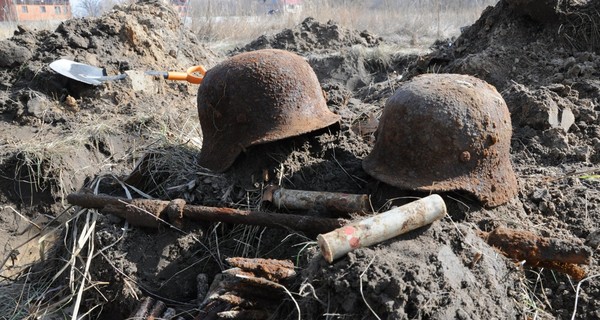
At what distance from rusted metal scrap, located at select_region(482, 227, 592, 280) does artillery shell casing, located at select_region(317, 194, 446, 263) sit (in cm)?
47

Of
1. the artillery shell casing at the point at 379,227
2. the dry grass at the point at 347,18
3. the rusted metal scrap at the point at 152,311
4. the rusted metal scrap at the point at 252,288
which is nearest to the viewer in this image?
the artillery shell casing at the point at 379,227

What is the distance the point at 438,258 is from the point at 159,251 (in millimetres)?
1778

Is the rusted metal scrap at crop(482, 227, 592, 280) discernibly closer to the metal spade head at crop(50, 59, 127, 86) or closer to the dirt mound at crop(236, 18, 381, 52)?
the metal spade head at crop(50, 59, 127, 86)

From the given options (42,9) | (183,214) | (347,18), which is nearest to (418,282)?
(183,214)

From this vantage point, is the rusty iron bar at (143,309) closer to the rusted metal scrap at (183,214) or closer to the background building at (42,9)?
the rusted metal scrap at (183,214)

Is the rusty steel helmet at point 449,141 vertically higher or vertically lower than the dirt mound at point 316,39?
higher

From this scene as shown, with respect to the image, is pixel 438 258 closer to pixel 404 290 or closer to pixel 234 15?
pixel 404 290

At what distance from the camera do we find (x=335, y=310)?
8.17 feet

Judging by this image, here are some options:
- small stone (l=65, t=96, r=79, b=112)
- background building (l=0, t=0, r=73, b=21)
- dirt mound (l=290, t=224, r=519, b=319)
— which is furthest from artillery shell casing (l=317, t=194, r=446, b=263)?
background building (l=0, t=0, r=73, b=21)

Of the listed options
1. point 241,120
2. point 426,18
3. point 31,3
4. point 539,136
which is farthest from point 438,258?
point 31,3

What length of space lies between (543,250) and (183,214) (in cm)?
209

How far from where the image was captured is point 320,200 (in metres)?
3.40

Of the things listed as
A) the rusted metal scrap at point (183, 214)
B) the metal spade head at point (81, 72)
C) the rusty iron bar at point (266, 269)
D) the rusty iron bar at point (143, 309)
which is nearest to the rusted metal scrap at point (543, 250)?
the rusted metal scrap at point (183, 214)

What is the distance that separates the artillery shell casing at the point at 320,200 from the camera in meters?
3.22
